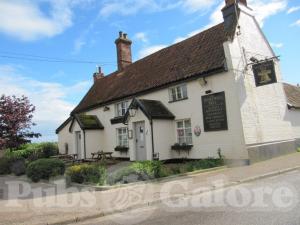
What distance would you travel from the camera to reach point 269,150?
57.9ft

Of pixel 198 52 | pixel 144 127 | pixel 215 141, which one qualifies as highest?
pixel 198 52

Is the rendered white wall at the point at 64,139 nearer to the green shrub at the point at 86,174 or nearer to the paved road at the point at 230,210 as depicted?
the green shrub at the point at 86,174

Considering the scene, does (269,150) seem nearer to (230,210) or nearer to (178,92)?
(178,92)

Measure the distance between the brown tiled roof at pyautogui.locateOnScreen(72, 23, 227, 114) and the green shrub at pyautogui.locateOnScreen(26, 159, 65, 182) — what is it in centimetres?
785

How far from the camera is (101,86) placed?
95.3ft

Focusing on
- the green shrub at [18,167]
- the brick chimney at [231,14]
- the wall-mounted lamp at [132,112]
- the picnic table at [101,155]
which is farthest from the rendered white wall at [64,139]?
the brick chimney at [231,14]

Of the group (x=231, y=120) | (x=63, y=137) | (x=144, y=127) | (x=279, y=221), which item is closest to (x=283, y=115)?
(x=231, y=120)

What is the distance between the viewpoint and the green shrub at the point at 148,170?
12.7 metres

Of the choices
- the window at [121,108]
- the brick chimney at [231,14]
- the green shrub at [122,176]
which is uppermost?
the brick chimney at [231,14]

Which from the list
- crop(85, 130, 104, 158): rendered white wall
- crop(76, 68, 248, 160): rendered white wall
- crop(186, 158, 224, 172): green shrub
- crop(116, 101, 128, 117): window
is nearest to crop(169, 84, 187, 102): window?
crop(76, 68, 248, 160): rendered white wall

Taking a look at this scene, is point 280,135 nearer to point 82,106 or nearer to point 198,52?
point 198,52

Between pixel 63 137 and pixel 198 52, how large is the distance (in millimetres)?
16175

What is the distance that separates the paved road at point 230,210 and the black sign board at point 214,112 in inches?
259

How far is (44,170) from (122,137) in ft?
28.9
